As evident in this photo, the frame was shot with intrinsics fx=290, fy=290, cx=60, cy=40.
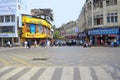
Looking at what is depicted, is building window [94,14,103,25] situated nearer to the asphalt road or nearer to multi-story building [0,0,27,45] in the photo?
multi-story building [0,0,27,45]

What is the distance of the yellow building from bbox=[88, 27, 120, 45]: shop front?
58.2 ft

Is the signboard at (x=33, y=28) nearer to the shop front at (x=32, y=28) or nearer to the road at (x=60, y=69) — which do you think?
the shop front at (x=32, y=28)

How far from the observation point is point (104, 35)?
2393 inches

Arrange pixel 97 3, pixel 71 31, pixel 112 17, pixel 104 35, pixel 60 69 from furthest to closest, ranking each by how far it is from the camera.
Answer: pixel 71 31 → pixel 97 3 → pixel 104 35 → pixel 112 17 → pixel 60 69

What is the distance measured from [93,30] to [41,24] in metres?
24.6

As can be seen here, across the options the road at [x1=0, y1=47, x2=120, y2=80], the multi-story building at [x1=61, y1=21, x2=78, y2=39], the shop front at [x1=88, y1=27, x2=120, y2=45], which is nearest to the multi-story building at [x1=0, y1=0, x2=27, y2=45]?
the shop front at [x1=88, y1=27, x2=120, y2=45]

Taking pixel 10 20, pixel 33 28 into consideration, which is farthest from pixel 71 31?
pixel 10 20

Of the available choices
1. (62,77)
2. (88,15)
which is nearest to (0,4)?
(88,15)

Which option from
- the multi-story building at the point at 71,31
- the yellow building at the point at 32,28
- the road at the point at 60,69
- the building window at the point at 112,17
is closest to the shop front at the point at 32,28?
the yellow building at the point at 32,28

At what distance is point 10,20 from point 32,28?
7.95 metres

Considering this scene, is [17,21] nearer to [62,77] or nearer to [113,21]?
[113,21]

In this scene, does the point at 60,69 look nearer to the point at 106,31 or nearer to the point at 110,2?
the point at 106,31

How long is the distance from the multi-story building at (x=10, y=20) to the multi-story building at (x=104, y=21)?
1855cm

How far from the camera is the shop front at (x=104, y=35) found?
189 ft
